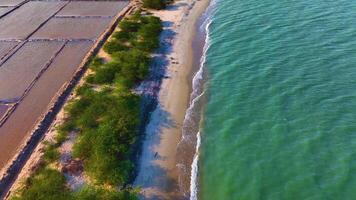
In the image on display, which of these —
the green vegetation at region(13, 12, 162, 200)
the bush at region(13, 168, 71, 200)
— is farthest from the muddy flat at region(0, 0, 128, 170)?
the bush at region(13, 168, 71, 200)

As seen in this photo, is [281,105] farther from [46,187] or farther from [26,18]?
[26,18]

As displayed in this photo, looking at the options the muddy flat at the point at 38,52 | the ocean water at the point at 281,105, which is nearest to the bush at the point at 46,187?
the muddy flat at the point at 38,52

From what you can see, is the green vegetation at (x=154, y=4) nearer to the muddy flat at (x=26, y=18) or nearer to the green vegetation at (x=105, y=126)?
the green vegetation at (x=105, y=126)

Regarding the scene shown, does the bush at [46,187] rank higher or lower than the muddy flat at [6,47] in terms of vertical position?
lower

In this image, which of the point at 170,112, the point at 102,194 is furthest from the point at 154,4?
the point at 102,194

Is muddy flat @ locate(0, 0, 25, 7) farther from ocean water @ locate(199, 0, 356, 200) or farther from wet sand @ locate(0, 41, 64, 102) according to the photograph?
ocean water @ locate(199, 0, 356, 200)

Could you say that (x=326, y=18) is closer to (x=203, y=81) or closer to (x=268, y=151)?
(x=203, y=81)
